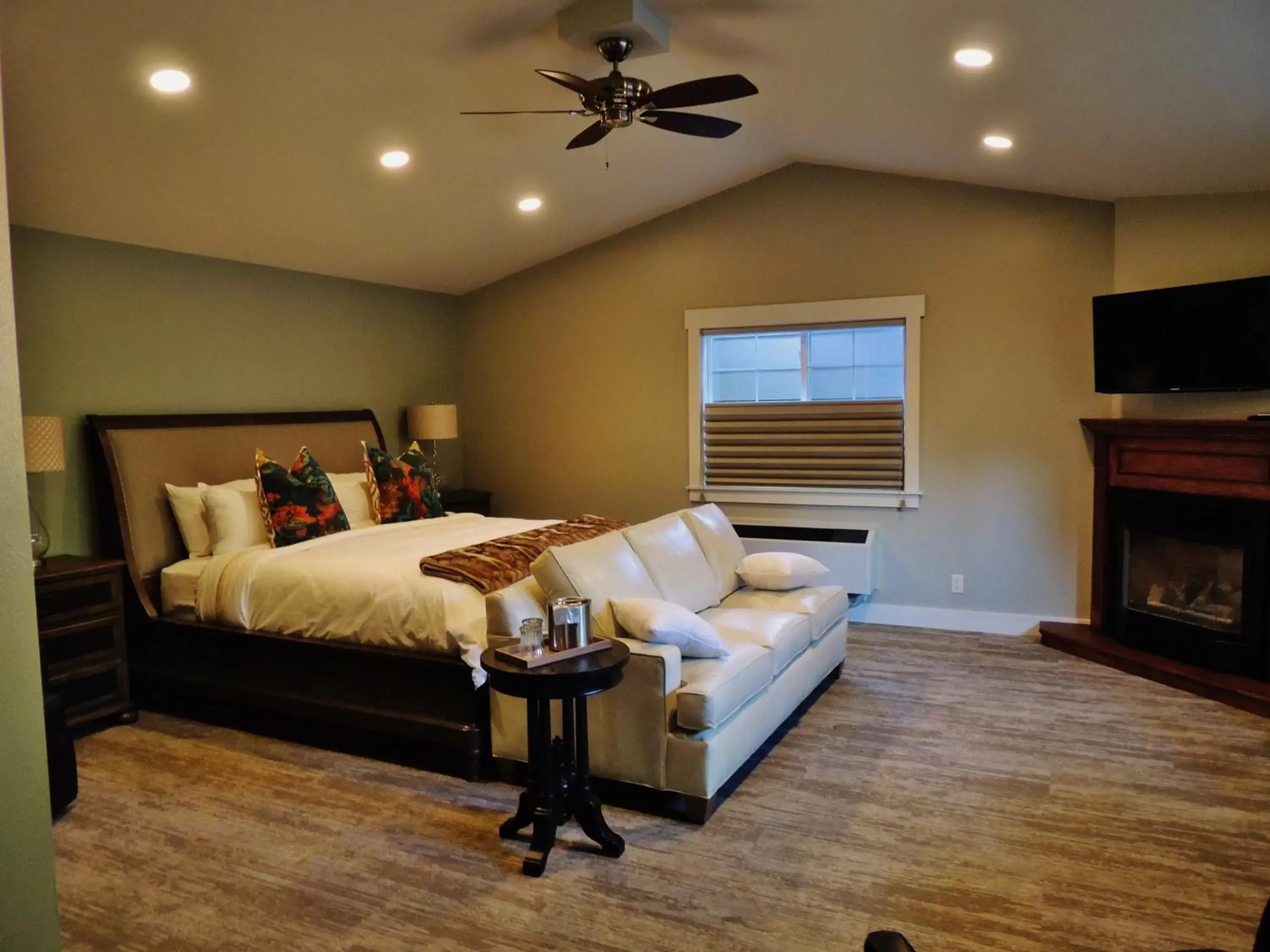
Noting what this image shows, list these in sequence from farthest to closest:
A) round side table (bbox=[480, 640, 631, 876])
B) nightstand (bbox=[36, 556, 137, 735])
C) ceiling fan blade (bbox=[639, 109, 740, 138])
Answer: nightstand (bbox=[36, 556, 137, 735]) < ceiling fan blade (bbox=[639, 109, 740, 138]) < round side table (bbox=[480, 640, 631, 876])

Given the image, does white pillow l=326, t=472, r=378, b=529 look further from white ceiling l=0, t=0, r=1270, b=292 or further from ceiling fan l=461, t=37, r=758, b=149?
ceiling fan l=461, t=37, r=758, b=149

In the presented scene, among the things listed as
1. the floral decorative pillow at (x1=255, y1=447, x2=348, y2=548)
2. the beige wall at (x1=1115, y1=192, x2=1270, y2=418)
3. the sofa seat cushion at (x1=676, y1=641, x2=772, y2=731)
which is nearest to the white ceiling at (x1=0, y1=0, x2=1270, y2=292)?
the beige wall at (x1=1115, y1=192, x2=1270, y2=418)

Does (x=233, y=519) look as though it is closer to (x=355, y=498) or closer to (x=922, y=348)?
(x=355, y=498)

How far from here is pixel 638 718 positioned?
309cm

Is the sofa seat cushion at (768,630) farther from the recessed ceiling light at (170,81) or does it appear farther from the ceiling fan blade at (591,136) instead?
the recessed ceiling light at (170,81)

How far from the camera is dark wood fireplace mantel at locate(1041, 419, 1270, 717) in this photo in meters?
4.14

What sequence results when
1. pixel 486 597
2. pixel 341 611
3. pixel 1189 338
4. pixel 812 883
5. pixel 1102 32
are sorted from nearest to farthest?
pixel 812 883, pixel 1102 32, pixel 486 597, pixel 341 611, pixel 1189 338

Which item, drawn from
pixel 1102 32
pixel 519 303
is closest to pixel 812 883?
pixel 1102 32

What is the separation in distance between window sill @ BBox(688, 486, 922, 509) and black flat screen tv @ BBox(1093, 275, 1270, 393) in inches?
52.2

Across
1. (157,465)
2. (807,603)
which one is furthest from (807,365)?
(157,465)

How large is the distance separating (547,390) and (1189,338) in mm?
4105

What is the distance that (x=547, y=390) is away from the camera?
6.62m

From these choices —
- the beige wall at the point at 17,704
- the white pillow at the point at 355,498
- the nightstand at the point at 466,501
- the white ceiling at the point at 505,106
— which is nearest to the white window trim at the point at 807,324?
the white ceiling at the point at 505,106

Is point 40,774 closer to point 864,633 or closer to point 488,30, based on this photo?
point 488,30
